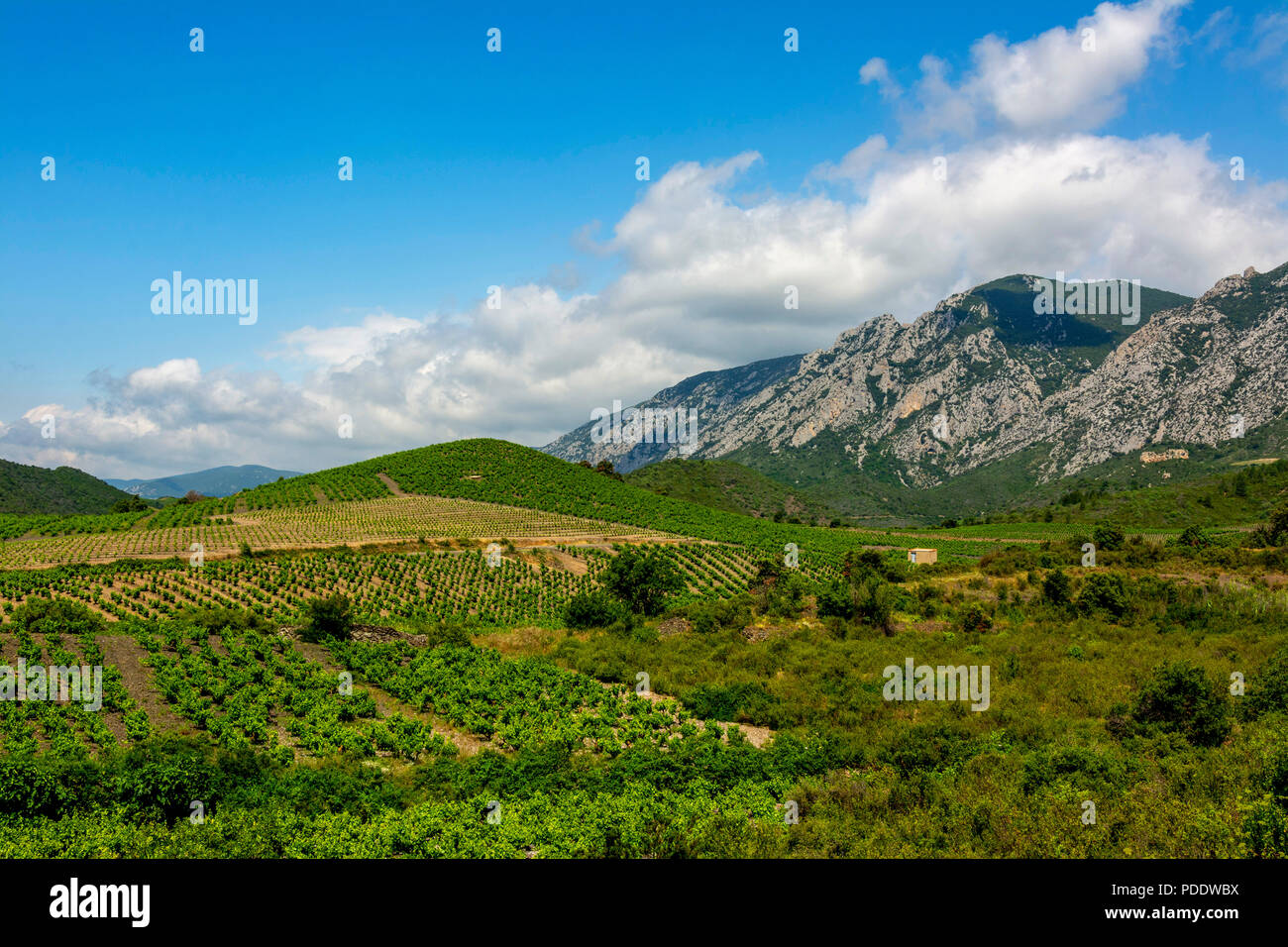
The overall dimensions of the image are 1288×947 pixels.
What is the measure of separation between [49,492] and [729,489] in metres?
173

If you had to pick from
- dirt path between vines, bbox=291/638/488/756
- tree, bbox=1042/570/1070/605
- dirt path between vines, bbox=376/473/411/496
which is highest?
dirt path between vines, bbox=376/473/411/496

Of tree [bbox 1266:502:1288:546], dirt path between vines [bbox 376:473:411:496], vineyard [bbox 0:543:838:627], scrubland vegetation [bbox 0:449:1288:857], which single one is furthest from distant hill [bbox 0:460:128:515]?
tree [bbox 1266:502:1288:546]

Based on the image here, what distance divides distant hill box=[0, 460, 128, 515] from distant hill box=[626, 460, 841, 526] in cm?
12219

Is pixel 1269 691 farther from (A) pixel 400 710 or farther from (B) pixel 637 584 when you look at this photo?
(B) pixel 637 584

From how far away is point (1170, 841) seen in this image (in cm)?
1134

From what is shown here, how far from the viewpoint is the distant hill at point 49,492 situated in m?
150

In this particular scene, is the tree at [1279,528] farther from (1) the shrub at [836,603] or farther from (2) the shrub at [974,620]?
(1) the shrub at [836,603]

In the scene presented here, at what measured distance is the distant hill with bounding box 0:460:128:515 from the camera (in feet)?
491

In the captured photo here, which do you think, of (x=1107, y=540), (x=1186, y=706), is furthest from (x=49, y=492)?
(x=1186, y=706)

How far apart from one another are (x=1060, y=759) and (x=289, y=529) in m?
74.3

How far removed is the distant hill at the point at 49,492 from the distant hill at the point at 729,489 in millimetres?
→ 122195

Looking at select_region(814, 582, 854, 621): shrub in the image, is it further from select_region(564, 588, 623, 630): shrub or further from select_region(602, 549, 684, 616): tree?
select_region(564, 588, 623, 630): shrub
